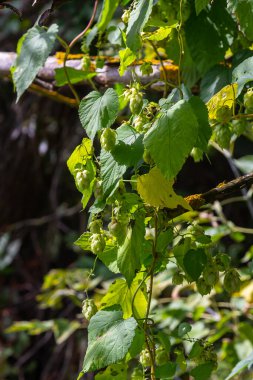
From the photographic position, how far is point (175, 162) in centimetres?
78

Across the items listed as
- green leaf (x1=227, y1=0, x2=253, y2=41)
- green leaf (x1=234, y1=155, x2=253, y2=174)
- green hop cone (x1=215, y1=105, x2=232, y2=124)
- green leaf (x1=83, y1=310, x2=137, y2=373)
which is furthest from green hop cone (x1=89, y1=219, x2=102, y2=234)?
green leaf (x1=234, y1=155, x2=253, y2=174)

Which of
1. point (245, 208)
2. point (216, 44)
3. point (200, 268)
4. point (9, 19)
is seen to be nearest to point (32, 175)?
point (9, 19)

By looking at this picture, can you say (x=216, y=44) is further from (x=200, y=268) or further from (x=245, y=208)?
(x=245, y=208)

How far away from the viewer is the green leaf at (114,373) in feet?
3.18

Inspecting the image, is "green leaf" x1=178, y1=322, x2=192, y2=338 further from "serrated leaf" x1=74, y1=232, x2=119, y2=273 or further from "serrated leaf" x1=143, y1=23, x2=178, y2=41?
"serrated leaf" x1=143, y1=23, x2=178, y2=41

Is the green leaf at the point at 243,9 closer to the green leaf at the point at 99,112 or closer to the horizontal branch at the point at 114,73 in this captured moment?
the green leaf at the point at 99,112

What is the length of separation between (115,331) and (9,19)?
7.81ft

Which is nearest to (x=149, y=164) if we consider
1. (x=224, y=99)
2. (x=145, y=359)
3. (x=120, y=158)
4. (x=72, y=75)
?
(x=120, y=158)

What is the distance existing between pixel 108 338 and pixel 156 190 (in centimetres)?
18

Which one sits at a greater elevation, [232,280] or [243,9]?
[243,9]

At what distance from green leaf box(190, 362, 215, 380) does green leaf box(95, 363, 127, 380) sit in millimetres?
101

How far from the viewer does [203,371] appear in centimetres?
93

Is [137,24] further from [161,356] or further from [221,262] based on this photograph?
[161,356]

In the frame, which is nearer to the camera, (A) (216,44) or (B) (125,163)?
(B) (125,163)
